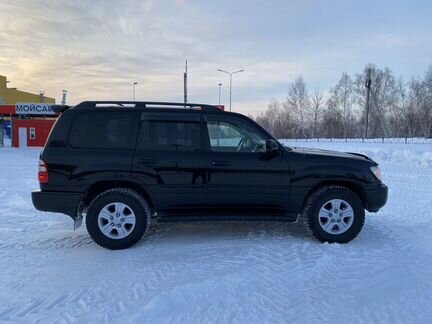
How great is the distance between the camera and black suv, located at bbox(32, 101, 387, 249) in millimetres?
5008

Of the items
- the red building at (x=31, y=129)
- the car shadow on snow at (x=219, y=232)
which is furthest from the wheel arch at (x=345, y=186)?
the red building at (x=31, y=129)

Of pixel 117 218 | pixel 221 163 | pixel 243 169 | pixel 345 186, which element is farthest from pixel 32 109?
pixel 345 186

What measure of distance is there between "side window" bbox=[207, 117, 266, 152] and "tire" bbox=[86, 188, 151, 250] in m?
1.37

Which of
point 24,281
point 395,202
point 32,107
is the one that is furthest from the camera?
point 32,107

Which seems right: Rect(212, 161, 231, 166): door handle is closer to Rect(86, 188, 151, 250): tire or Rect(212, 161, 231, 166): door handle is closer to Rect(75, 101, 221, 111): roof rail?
Rect(75, 101, 221, 111): roof rail

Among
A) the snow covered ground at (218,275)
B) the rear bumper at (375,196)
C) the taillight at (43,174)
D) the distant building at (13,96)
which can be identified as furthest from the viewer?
the distant building at (13,96)

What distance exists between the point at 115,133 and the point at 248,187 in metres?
1.95

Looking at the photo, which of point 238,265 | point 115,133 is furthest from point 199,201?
point 115,133

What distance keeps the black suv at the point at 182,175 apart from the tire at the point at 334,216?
0.01 meters

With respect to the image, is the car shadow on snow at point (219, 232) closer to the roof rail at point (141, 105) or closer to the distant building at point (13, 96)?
the roof rail at point (141, 105)

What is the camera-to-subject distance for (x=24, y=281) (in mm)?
4039

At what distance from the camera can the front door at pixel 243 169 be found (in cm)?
518

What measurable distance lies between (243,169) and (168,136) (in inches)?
43.8

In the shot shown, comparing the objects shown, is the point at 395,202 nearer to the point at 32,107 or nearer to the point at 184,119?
the point at 184,119
